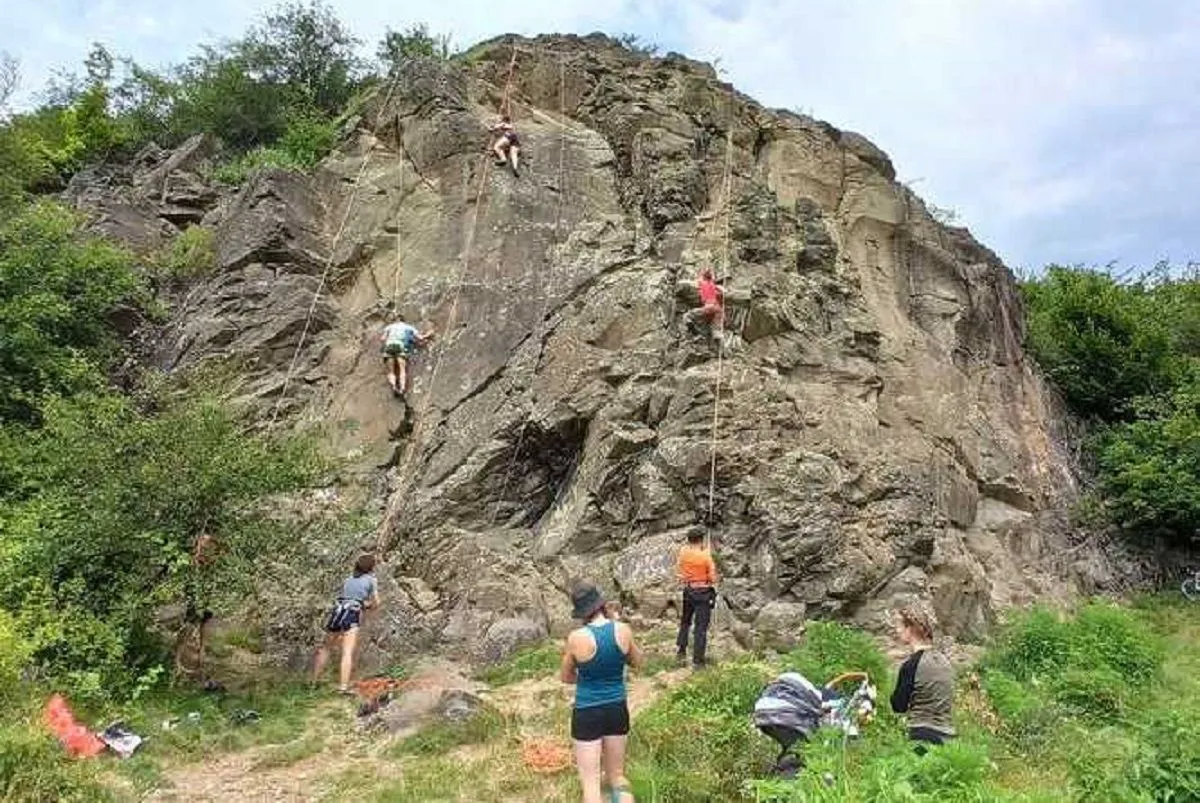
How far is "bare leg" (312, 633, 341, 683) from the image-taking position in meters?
11.7

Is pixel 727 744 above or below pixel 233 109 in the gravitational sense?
below

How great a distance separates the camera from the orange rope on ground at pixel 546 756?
8.38 metres

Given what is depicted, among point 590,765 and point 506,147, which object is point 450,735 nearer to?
point 590,765

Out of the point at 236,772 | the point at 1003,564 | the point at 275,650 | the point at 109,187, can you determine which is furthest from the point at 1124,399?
the point at 109,187

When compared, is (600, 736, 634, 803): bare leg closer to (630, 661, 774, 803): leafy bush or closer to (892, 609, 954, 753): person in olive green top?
(630, 661, 774, 803): leafy bush

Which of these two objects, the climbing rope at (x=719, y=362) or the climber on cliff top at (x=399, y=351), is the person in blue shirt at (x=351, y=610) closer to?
the climbing rope at (x=719, y=362)

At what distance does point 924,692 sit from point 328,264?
1535 cm

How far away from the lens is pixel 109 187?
22.7 m

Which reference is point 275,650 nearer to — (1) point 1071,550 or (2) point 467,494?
(2) point 467,494

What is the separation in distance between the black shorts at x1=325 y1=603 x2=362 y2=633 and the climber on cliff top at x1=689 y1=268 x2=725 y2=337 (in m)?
7.01

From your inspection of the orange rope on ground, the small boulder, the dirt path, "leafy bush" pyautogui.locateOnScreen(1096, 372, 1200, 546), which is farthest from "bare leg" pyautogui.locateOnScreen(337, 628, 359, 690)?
"leafy bush" pyautogui.locateOnScreen(1096, 372, 1200, 546)

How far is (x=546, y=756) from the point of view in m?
8.59

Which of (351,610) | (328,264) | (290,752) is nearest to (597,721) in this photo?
(290,752)

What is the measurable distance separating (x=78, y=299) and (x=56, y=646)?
30.6 feet
